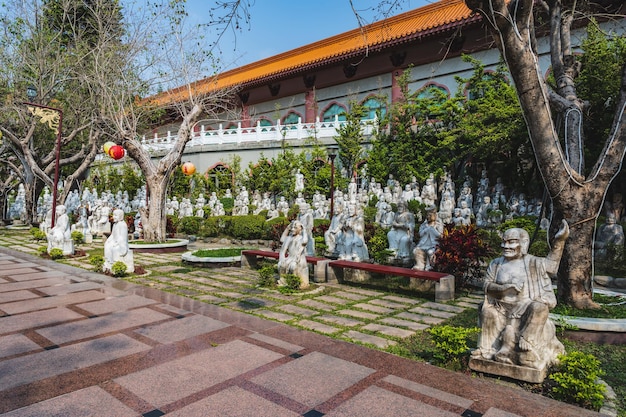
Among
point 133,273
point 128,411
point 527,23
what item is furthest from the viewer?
point 133,273

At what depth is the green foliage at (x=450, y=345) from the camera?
12.4 ft

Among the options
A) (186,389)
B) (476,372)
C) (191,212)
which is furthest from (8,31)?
(476,372)

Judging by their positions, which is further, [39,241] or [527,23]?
[39,241]

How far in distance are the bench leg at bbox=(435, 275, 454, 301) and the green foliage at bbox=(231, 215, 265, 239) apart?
8434 millimetres

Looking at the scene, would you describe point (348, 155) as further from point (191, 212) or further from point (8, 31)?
point (8, 31)

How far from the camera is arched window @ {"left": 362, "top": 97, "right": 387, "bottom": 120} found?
19.8m

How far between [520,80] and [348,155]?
45.6 ft

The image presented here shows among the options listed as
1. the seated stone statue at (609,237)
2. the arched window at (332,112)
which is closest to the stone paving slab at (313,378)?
the seated stone statue at (609,237)

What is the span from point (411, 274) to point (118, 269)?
535cm

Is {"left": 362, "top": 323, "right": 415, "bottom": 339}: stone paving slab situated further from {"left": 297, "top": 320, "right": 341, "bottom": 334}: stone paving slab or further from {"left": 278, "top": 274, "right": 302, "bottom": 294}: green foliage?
{"left": 278, "top": 274, "right": 302, "bottom": 294}: green foliage

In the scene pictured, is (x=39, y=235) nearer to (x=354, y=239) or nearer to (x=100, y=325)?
(x=354, y=239)

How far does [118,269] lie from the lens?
7.87 metres

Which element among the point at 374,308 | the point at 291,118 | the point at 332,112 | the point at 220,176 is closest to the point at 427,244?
the point at 374,308

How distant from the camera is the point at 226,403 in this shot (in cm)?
306
